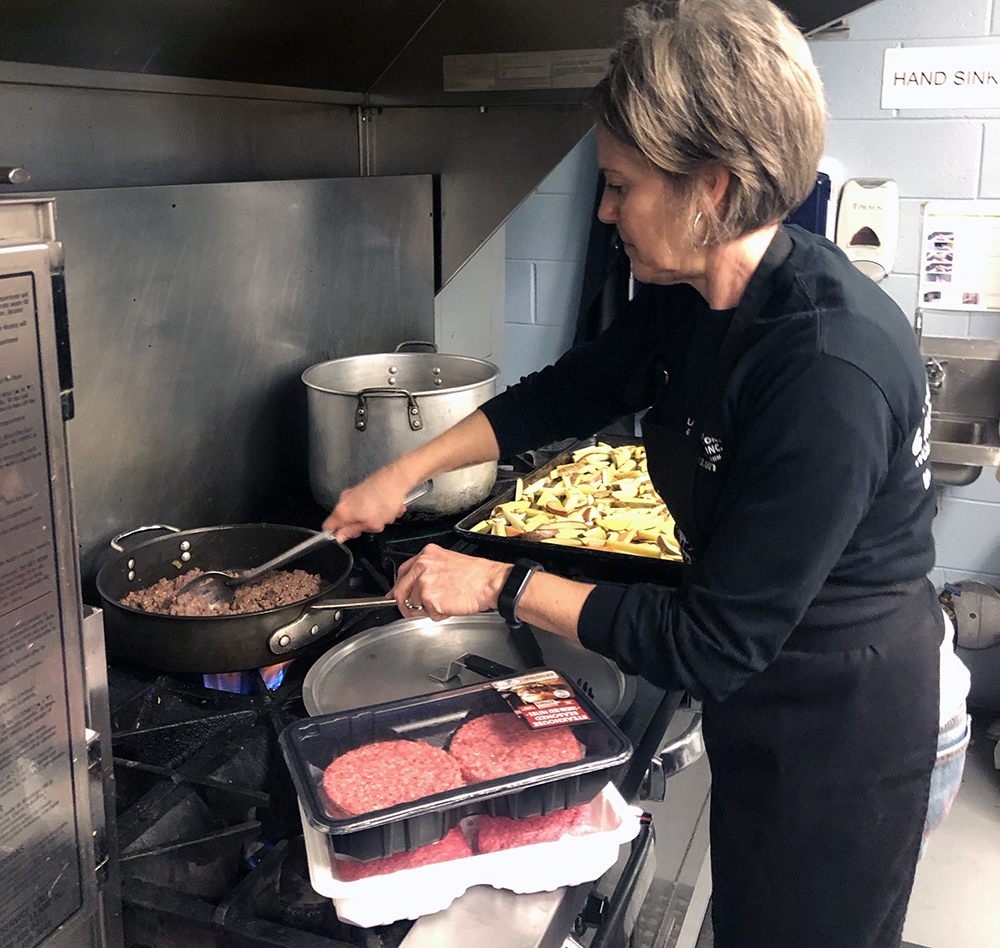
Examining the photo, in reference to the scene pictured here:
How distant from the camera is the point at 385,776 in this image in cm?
81

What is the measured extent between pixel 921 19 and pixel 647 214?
192 centimetres

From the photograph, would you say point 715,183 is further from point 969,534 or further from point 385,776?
point 969,534

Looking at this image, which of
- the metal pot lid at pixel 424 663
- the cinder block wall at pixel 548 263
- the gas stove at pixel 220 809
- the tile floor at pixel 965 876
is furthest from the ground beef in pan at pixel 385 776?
the cinder block wall at pixel 548 263

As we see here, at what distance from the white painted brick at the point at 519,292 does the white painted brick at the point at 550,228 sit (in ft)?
0.10

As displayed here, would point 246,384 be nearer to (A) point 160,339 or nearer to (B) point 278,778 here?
(A) point 160,339

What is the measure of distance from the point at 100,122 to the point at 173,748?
917mm

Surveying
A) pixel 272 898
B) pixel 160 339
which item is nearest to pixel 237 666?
pixel 272 898

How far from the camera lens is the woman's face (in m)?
0.97

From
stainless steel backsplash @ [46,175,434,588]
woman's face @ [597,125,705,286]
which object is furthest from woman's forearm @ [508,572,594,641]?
stainless steel backsplash @ [46,175,434,588]

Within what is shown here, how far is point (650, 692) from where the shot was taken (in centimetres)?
121

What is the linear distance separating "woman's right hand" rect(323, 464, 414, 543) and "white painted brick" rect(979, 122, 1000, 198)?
193cm

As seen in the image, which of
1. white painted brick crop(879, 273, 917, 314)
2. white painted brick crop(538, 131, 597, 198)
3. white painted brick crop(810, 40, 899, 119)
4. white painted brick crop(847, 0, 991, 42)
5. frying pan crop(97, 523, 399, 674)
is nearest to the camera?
frying pan crop(97, 523, 399, 674)

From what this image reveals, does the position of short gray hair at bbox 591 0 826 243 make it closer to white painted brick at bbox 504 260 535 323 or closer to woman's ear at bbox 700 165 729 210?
woman's ear at bbox 700 165 729 210

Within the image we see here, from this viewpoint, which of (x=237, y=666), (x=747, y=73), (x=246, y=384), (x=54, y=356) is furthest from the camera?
(x=246, y=384)
